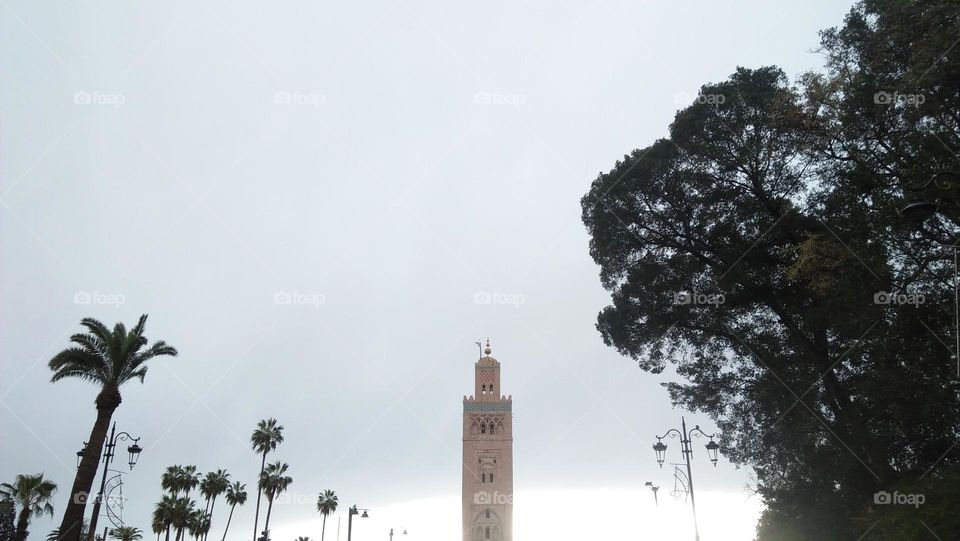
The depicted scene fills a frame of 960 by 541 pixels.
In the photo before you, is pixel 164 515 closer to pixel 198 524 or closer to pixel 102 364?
pixel 198 524

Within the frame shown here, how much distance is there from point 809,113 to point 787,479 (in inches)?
488

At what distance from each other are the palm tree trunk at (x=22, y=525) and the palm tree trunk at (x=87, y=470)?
458 centimetres

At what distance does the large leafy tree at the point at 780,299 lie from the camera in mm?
17719

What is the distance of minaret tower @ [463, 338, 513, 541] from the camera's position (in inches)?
2370

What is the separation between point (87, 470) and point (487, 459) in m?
47.2

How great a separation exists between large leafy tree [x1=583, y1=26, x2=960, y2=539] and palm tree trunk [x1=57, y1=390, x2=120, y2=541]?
17.9 m

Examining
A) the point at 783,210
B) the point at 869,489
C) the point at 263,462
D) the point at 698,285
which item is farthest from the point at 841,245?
the point at 263,462

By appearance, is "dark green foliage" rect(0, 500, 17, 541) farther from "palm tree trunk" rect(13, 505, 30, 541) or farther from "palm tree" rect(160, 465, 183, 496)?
"palm tree" rect(160, 465, 183, 496)

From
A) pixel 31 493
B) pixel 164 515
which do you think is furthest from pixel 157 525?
pixel 31 493

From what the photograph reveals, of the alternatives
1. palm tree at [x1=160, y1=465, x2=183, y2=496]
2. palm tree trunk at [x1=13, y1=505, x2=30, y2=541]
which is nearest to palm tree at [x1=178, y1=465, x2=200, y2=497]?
palm tree at [x1=160, y1=465, x2=183, y2=496]

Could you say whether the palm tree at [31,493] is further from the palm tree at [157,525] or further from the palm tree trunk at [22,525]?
the palm tree at [157,525]

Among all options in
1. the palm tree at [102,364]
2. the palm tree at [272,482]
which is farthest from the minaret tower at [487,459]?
the palm tree at [102,364]

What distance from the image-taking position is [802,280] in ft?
68.6

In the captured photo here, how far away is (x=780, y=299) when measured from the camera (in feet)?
72.3
